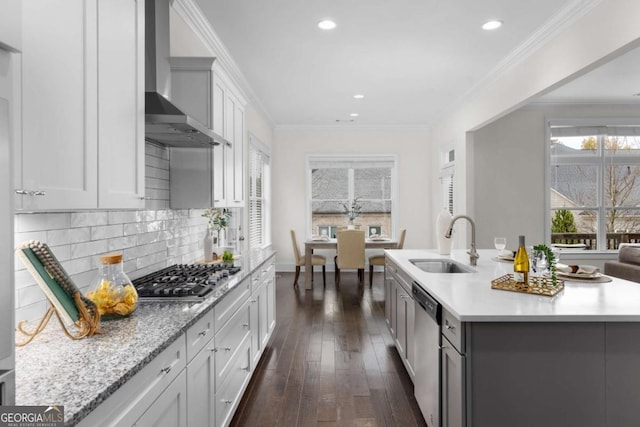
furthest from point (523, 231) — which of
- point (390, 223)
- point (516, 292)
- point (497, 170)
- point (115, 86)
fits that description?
point (115, 86)

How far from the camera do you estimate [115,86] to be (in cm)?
160

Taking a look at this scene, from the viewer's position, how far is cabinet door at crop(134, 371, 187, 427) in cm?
125

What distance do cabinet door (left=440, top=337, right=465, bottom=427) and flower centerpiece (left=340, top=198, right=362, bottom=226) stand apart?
5846 millimetres

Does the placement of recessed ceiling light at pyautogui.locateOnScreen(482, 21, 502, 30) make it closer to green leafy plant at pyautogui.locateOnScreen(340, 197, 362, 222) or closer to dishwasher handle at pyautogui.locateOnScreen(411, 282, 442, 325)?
dishwasher handle at pyautogui.locateOnScreen(411, 282, 442, 325)

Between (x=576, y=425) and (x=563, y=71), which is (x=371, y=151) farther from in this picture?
(x=576, y=425)

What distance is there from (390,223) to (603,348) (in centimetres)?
622

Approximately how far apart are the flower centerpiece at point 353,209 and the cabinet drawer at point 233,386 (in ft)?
17.0

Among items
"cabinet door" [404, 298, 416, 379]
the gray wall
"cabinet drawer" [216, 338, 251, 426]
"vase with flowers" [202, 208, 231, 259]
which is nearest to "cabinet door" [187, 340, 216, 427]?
"cabinet drawer" [216, 338, 251, 426]

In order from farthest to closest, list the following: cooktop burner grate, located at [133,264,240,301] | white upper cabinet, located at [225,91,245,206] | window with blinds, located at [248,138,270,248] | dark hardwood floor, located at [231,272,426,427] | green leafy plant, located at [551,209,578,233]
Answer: green leafy plant, located at [551,209,578,233] → window with blinds, located at [248,138,270,248] → white upper cabinet, located at [225,91,245,206] → dark hardwood floor, located at [231,272,426,427] → cooktop burner grate, located at [133,264,240,301]

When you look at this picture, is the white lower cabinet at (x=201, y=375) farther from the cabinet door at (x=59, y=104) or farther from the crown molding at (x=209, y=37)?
the crown molding at (x=209, y=37)

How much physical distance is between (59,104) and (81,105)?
13cm

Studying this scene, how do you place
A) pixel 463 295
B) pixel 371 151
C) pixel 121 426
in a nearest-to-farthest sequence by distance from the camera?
pixel 121 426 → pixel 463 295 → pixel 371 151

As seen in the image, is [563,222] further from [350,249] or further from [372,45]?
[372,45]

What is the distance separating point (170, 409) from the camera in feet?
4.66
